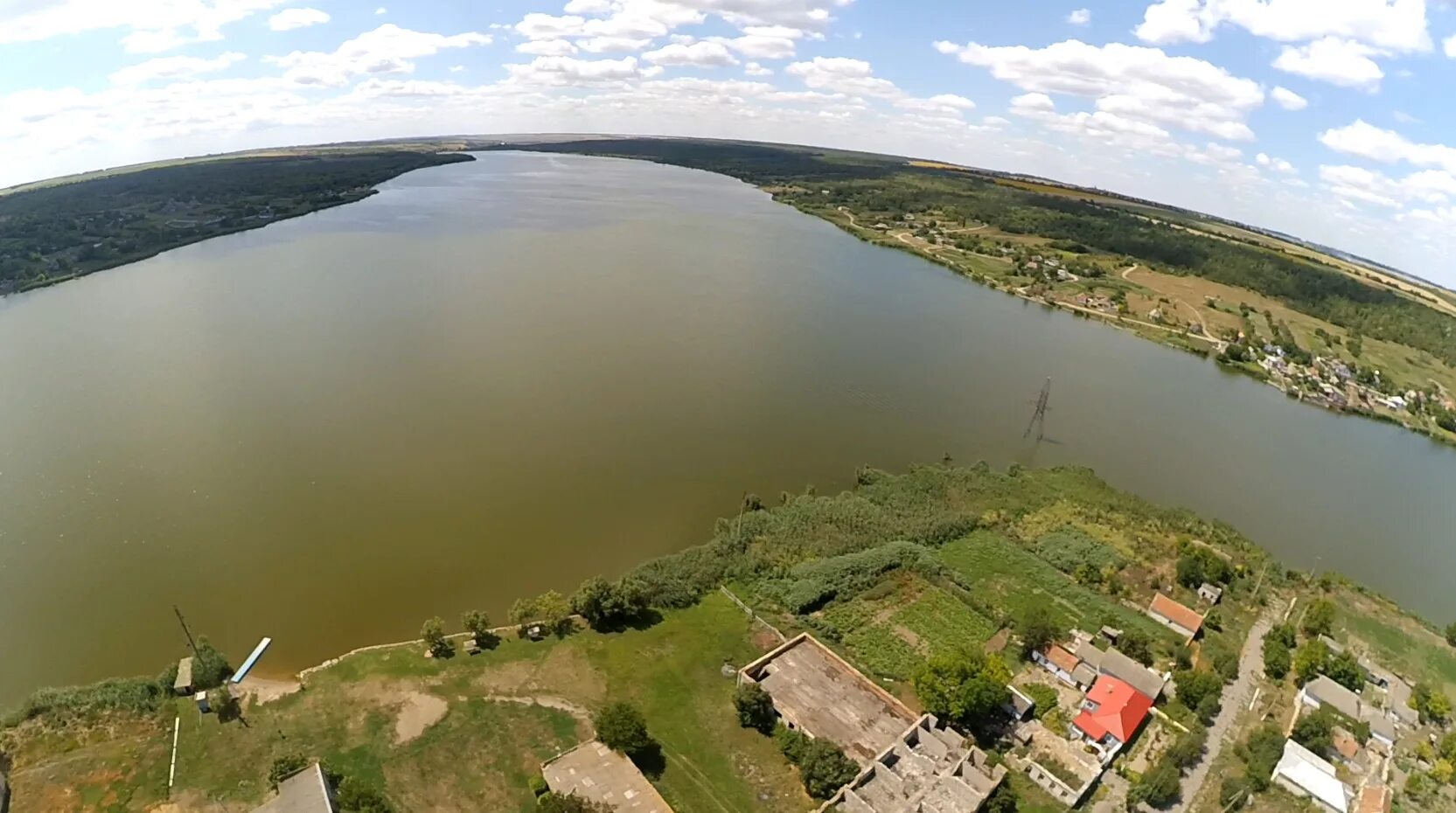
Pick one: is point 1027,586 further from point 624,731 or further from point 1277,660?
point 624,731

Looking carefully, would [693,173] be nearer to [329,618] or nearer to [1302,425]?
[1302,425]

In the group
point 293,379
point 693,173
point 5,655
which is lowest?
point 5,655

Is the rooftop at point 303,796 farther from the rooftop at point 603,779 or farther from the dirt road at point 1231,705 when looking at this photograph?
the dirt road at point 1231,705

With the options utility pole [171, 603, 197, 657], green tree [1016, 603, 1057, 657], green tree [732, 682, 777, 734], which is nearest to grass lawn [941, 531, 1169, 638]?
green tree [1016, 603, 1057, 657]

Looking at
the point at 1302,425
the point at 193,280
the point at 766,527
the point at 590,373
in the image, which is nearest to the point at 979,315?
the point at 1302,425

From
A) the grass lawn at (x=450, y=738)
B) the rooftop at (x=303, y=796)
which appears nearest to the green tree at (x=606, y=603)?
the grass lawn at (x=450, y=738)
